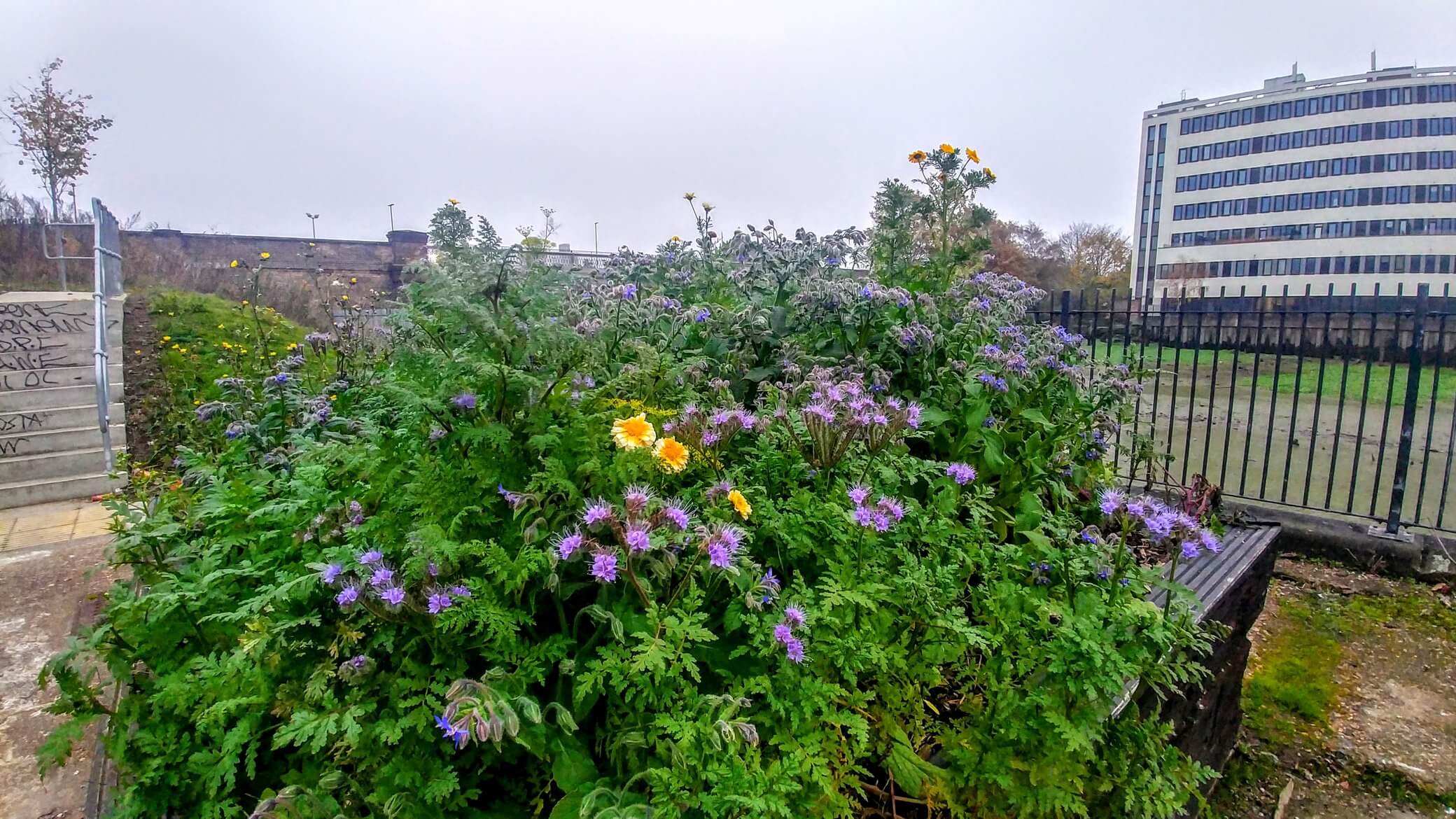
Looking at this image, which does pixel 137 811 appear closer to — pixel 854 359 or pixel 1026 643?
pixel 1026 643

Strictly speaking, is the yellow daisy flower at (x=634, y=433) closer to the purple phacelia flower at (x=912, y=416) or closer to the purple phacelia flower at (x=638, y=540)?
the purple phacelia flower at (x=638, y=540)

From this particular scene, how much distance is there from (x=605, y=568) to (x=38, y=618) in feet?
13.2

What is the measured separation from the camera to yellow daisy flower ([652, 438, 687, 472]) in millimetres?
1413

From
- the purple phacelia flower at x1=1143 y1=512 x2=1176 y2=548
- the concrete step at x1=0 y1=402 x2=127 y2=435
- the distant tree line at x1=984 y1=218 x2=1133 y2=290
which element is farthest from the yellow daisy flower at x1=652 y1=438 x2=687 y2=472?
the distant tree line at x1=984 y1=218 x2=1133 y2=290

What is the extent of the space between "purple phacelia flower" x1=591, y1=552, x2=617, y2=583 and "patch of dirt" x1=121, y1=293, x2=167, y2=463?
6.32 m

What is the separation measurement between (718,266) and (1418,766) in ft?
11.4

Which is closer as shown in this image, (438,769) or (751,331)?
(438,769)

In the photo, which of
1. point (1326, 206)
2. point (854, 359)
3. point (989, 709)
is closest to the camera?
point (989, 709)

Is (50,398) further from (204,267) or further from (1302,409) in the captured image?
(1302,409)

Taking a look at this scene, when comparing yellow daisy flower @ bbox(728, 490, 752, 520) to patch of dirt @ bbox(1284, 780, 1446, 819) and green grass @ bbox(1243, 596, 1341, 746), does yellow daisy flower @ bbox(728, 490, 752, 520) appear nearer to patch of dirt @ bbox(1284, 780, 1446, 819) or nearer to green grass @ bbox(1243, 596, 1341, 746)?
patch of dirt @ bbox(1284, 780, 1446, 819)

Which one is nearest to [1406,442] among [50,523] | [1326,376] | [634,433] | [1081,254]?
[634,433]

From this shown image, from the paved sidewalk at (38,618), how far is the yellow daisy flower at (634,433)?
1671 millimetres

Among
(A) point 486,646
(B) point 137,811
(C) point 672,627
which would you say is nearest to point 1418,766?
(C) point 672,627

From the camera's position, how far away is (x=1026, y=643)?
1.42 meters
